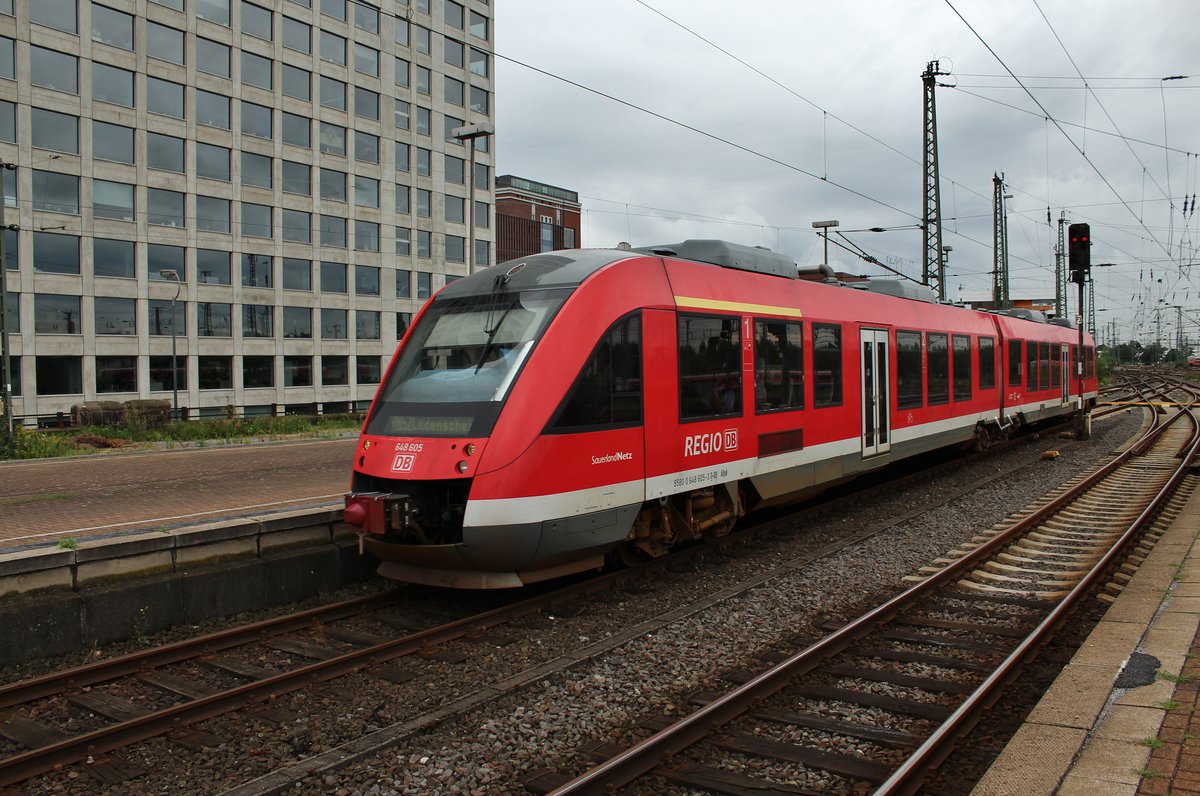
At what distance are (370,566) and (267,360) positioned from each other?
3978cm

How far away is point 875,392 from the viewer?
42.8ft

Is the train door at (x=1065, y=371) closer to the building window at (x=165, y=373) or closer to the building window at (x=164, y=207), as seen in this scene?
the building window at (x=165, y=373)

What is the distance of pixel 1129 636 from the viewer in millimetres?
6340

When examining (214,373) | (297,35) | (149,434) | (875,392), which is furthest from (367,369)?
(875,392)

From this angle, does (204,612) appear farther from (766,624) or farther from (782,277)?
(782,277)

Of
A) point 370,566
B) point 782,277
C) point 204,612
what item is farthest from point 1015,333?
point 204,612

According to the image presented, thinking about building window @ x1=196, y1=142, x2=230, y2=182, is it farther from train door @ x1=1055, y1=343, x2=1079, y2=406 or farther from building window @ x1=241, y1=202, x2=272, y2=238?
train door @ x1=1055, y1=343, x2=1079, y2=406

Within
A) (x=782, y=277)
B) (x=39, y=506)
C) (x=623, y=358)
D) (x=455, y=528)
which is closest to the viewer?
(x=455, y=528)

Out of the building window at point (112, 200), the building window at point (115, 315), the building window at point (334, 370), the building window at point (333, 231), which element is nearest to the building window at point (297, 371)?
the building window at point (334, 370)

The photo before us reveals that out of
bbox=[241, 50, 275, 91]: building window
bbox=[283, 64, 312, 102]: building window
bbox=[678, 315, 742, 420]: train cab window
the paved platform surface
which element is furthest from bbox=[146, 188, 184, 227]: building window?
bbox=[678, 315, 742, 420]: train cab window

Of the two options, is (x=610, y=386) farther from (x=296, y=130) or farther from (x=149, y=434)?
(x=296, y=130)

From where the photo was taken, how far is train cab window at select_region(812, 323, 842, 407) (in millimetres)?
11375

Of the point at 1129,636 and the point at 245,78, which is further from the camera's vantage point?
the point at 245,78

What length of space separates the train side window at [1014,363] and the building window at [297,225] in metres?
37.2
